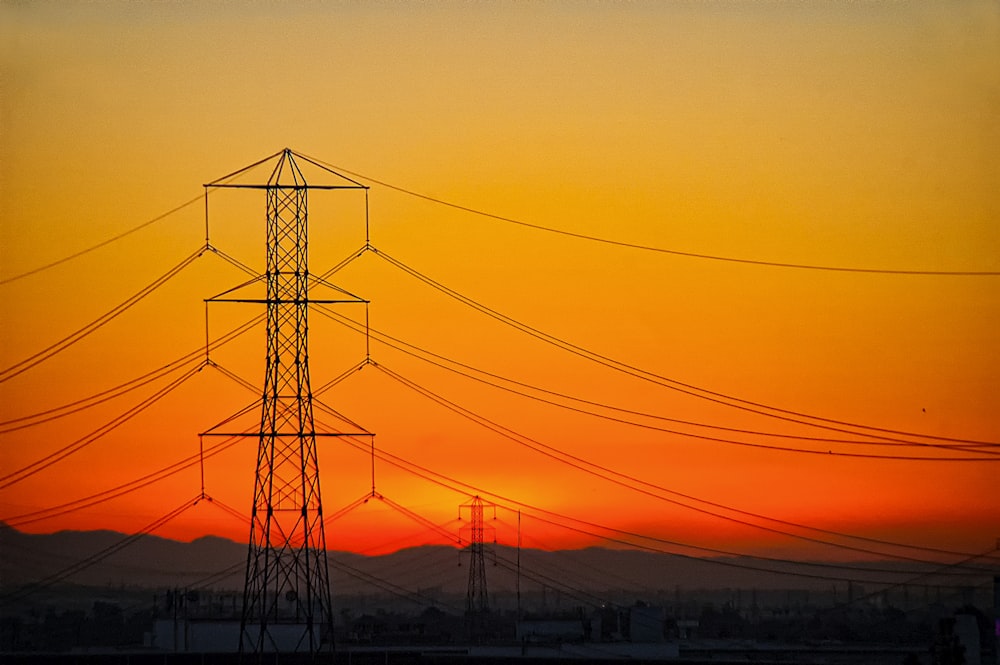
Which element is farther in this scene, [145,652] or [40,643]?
[40,643]

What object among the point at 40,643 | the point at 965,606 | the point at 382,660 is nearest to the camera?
the point at 965,606

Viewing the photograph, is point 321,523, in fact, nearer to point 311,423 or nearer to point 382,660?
point 311,423

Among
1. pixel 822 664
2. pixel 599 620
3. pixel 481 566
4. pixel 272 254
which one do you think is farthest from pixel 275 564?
pixel 599 620

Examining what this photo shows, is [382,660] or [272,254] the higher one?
[272,254]

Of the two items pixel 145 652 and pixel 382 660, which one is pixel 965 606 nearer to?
pixel 382 660

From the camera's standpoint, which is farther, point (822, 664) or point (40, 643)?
point (40, 643)

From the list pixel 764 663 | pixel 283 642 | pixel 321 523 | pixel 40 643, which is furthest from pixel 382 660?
→ pixel 40 643

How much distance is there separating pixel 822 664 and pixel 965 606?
44276 mm

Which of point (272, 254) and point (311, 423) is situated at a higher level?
point (272, 254)

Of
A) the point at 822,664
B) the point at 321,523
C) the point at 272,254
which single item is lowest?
the point at 822,664

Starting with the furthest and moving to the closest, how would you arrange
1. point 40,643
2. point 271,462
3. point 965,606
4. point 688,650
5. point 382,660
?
point 40,643 → point 688,650 → point 382,660 → point 965,606 → point 271,462

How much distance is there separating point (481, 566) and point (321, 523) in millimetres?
78212

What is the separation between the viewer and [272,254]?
8362cm

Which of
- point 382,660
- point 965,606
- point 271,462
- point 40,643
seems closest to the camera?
point 271,462
